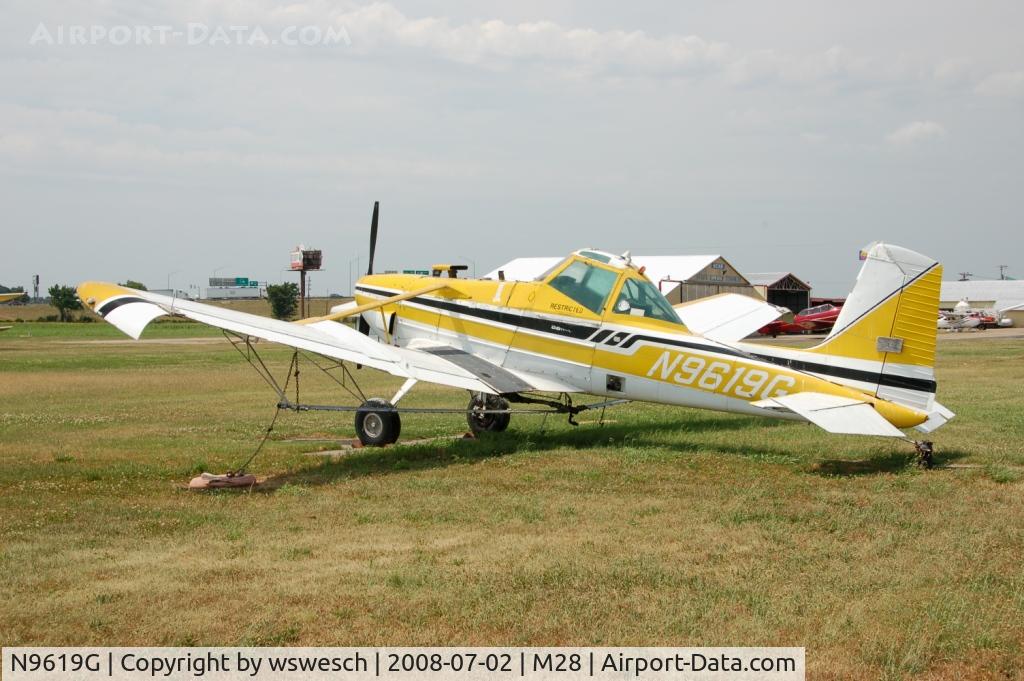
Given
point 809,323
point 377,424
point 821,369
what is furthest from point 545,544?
point 809,323

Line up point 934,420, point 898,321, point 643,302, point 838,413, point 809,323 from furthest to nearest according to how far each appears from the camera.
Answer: point 809,323 → point 643,302 → point 934,420 → point 898,321 → point 838,413

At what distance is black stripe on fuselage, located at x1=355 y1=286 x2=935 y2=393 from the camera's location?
9.62 m

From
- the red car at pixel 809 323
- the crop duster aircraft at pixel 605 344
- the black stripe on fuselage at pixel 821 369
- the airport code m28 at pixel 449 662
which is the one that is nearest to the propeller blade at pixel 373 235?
the crop duster aircraft at pixel 605 344

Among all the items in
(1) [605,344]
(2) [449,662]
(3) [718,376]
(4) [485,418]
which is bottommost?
(2) [449,662]

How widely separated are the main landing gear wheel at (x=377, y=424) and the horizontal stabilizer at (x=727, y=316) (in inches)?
209

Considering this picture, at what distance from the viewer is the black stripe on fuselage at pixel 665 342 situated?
31.6 feet

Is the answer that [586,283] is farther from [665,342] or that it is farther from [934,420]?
[934,420]

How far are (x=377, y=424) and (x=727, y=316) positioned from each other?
6.61 metres

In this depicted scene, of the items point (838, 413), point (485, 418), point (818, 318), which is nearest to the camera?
point (838, 413)

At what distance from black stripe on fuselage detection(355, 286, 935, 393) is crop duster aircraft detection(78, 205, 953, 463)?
0.01 metres

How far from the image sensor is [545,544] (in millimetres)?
Result: 6812

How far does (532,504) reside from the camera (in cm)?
820

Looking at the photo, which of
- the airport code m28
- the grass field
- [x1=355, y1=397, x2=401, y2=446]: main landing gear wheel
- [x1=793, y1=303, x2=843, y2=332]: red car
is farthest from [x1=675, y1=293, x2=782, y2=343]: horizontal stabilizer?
[x1=793, y1=303, x2=843, y2=332]: red car

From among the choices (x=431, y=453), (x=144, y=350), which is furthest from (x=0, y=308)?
(x=431, y=453)
